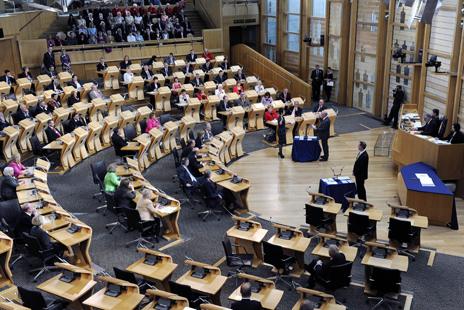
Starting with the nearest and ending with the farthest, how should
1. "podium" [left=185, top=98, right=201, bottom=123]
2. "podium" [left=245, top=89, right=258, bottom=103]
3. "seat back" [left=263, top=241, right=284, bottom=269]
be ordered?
"seat back" [left=263, top=241, right=284, bottom=269], "podium" [left=185, top=98, right=201, bottom=123], "podium" [left=245, top=89, right=258, bottom=103]

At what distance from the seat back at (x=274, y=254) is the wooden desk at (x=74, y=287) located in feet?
9.66

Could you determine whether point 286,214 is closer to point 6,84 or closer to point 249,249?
point 249,249

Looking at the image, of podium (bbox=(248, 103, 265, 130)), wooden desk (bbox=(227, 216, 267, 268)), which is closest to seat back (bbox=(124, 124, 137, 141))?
podium (bbox=(248, 103, 265, 130))

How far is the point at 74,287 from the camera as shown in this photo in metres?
8.69

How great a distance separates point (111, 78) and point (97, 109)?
375 cm

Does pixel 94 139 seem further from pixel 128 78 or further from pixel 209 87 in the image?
pixel 209 87

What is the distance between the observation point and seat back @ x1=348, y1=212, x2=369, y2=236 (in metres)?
11.0

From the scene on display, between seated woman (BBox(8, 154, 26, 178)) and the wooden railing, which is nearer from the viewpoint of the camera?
seated woman (BBox(8, 154, 26, 178))

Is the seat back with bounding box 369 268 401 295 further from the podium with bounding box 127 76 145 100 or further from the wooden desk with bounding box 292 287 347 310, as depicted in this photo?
the podium with bounding box 127 76 145 100

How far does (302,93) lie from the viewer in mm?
23656

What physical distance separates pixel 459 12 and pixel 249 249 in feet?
32.7

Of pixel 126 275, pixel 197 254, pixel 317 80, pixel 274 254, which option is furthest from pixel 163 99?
pixel 126 275

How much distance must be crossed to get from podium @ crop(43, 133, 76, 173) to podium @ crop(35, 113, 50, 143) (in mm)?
1443

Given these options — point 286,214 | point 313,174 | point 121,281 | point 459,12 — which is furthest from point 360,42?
point 121,281
